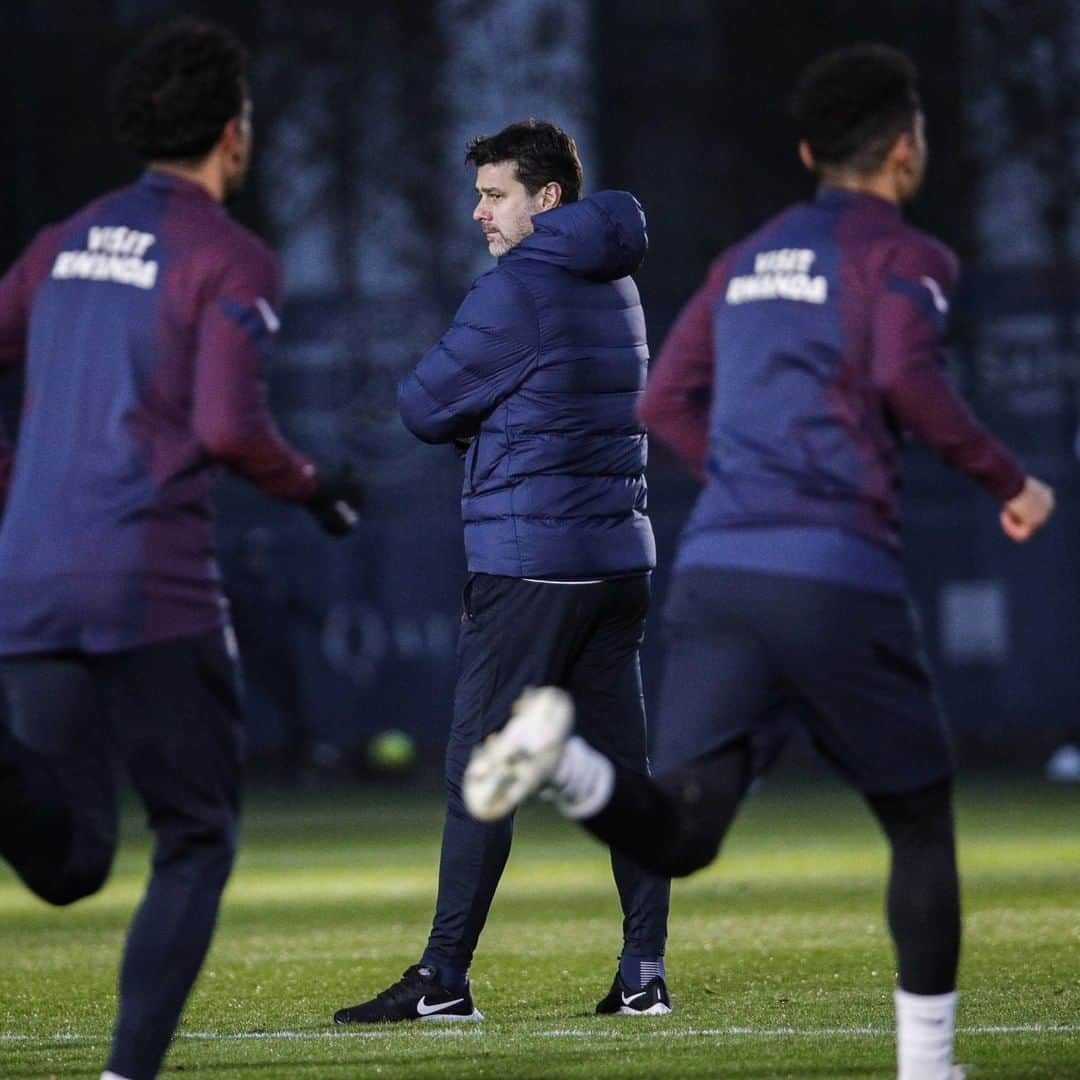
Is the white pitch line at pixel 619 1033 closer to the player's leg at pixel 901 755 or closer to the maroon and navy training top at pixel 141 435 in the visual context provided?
the player's leg at pixel 901 755

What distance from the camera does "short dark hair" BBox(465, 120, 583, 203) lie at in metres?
7.17

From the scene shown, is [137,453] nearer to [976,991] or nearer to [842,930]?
[976,991]

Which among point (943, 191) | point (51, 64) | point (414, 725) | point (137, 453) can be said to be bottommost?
point (414, 725)

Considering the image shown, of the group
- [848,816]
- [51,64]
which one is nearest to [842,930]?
[848,816]

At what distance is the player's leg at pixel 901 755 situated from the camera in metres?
5.27

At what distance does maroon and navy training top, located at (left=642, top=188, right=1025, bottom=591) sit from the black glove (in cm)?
69

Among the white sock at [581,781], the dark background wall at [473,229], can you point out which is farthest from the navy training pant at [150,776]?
the dark background wall at [473,229]

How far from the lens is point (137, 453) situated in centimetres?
518

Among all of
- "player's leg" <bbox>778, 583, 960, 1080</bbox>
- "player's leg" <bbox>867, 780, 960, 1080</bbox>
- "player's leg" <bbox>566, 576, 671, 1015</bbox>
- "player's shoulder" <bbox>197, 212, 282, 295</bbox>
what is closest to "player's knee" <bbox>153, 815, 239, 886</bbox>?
"player's shoulder" <bbox>197, 212, 282, 295</bbox>

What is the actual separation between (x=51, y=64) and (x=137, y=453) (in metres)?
23.5

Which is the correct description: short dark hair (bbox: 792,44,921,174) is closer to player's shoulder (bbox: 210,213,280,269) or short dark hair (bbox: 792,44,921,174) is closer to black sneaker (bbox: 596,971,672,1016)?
player's shoulder (bbox: 210,213,280,269)

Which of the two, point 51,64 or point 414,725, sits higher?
point 51,64

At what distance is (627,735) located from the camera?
7301 millimetres

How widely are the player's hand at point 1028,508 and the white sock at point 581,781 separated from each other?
902mm
